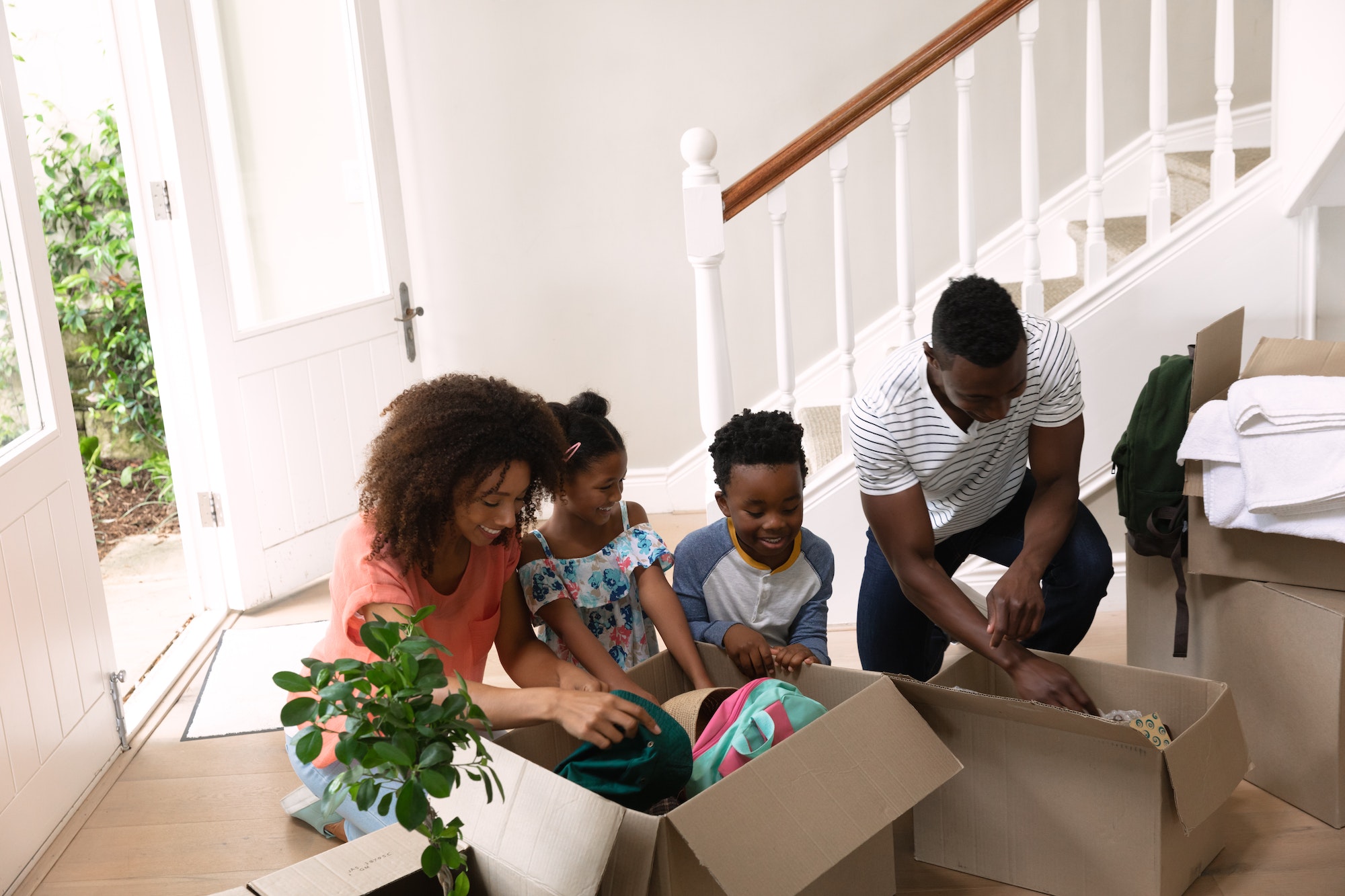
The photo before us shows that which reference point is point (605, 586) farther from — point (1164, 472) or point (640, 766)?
point (1164, 472)

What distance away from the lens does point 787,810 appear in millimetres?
1296

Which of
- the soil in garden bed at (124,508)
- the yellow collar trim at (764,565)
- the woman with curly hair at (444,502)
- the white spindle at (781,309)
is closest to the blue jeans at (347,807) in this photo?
the woman with curly hair at (444,502)

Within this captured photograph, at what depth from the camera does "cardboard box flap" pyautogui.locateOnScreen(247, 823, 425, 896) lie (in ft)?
4.08

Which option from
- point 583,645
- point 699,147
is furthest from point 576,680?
point 699,147

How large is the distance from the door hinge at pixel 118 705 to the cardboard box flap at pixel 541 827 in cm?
153

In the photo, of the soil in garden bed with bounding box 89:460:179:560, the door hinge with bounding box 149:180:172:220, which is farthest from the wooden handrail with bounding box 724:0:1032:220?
the soil in garden bed with bounding box 89:460:179:560

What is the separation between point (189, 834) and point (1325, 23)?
286cm

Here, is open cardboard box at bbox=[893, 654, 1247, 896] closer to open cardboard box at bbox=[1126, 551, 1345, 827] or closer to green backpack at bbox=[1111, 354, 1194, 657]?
open cardboard box at bbox=[1126, 551, 1345, 827]

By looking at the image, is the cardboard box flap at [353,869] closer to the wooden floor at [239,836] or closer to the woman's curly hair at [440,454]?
the woman's curly hair at [440,454]

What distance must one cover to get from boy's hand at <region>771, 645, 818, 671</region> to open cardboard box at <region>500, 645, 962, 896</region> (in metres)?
0.24

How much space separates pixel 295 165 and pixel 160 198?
0.48 m

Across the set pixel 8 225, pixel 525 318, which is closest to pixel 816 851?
pixel 8 225

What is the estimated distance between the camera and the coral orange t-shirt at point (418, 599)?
1529 mm

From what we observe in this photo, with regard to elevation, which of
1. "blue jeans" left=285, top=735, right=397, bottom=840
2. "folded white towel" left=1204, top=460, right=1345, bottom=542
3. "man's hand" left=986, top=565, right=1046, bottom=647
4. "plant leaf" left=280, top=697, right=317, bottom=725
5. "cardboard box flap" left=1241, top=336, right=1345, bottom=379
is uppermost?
"cardboard box flap" left=1241, top=336, right=1345, bottom=379
